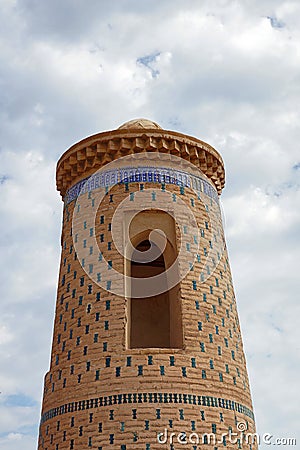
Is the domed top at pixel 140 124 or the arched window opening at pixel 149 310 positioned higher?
the domed top at pixel 140 124

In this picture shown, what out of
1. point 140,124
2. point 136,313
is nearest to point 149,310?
point 136,313

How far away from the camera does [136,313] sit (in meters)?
12.2

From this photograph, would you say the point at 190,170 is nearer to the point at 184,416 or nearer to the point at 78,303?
the point at 78,303

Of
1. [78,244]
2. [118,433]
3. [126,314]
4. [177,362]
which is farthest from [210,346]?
[78,244]

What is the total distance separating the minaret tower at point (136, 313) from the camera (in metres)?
8.72

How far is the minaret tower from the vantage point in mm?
8719

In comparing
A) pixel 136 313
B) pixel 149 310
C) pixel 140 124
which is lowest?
pixel 136 313

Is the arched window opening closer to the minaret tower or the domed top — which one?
the minaret tower

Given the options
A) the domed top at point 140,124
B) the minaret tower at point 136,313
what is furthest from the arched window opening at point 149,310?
the domed top at point 140,124

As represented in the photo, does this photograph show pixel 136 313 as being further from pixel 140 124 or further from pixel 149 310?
pixel 140 124

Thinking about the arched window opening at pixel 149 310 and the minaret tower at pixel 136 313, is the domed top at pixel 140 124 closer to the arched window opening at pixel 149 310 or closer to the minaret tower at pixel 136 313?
the minaret tower at pixel 136 313

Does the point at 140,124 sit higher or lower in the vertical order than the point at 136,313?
higher

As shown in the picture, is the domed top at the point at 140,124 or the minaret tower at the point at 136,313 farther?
the domed top at the point at 140,124

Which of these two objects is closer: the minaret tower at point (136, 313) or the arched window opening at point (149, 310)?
the minaret tower at point (136, 313)
